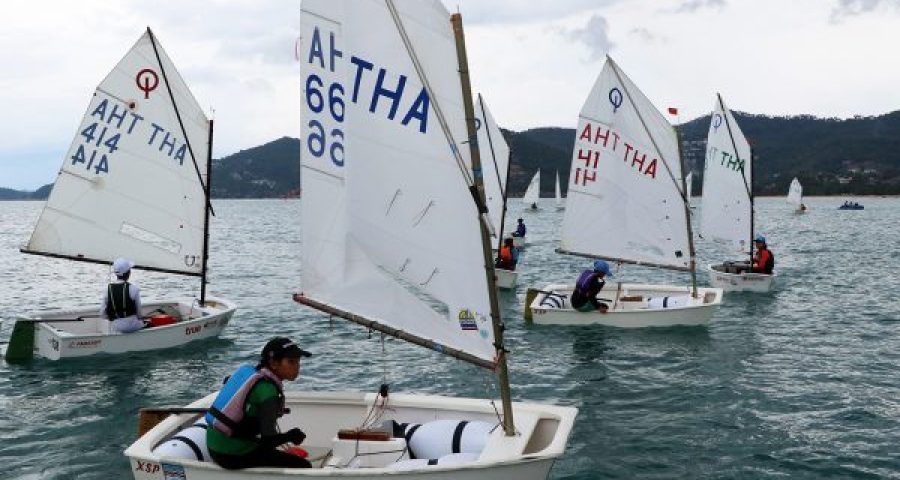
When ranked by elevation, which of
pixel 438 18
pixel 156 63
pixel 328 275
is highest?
pixel 156 63

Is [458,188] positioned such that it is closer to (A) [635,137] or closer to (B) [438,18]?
(B) [438,18]

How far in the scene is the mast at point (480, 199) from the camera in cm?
820

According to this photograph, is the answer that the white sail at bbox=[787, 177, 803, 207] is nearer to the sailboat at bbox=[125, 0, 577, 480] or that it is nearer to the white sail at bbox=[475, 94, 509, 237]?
the white sail at bbox=[475, 94, 509, 237]

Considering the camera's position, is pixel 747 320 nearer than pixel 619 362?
No

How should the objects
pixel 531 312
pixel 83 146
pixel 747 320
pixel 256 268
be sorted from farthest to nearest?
1. pixel 256 268
2. pixel 747 320
3. pixel 531 312
4. pixel 83 146

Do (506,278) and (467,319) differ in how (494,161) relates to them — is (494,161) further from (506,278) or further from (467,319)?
(467,319)

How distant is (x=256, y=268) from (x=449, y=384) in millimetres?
31410

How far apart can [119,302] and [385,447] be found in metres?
11.2

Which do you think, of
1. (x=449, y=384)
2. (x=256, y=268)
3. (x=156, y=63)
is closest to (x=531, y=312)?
A: (x=449, y=384)

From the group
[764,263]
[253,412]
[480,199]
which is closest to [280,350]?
[253,412]

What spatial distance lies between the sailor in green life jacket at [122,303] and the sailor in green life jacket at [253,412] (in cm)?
1056

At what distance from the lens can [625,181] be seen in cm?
2334

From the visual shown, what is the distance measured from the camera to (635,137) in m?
23.0

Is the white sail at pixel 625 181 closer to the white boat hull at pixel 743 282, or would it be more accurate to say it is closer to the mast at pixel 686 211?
the mast at pixel 686 211
